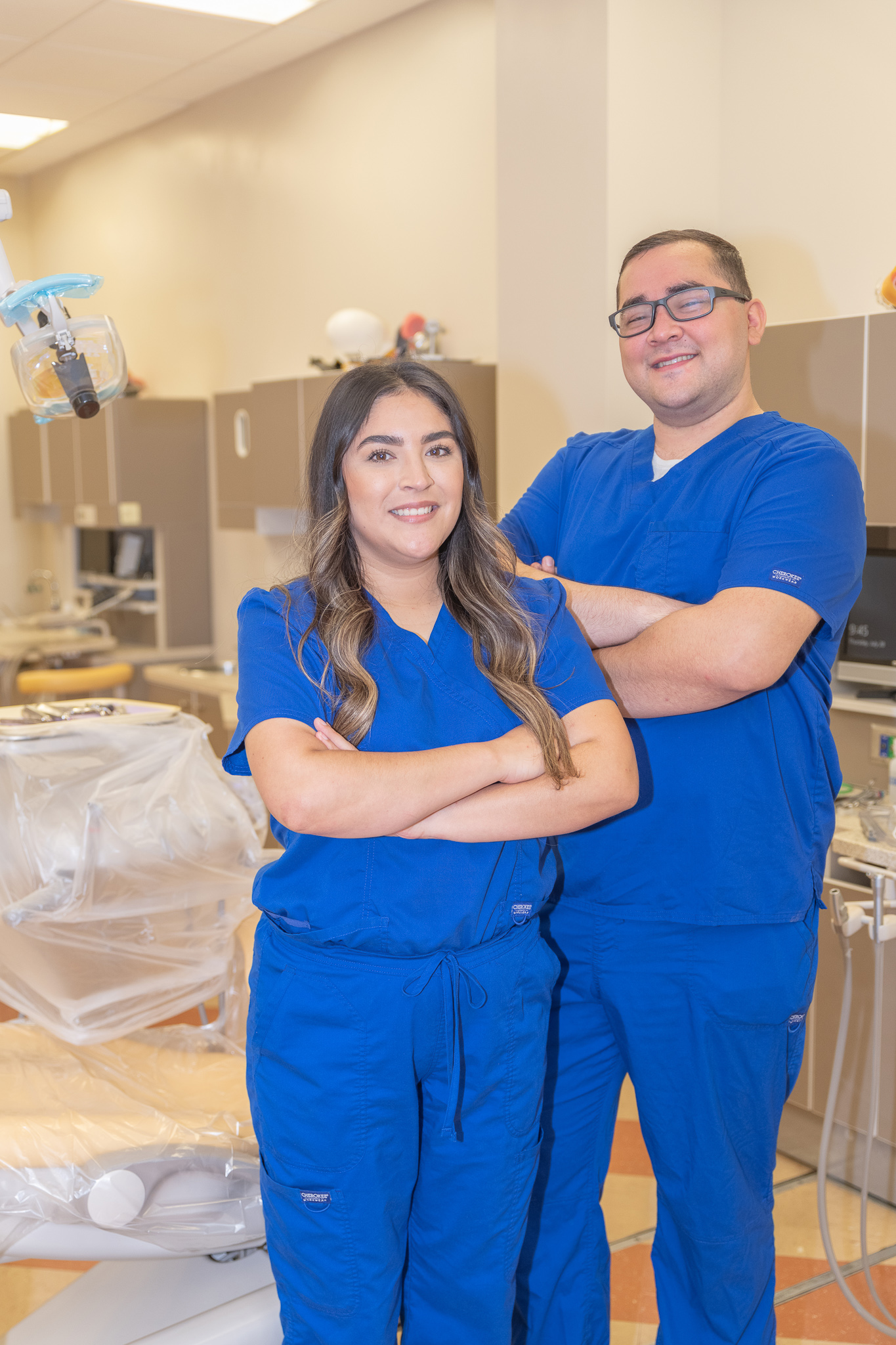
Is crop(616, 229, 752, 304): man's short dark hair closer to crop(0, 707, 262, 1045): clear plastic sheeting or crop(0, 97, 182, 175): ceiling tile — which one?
crop(0, 707, 262, 1045): clear plastic sheeting

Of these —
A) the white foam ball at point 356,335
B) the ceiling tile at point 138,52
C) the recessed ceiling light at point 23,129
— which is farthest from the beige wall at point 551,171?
the recessed ceiling light at point 23,129

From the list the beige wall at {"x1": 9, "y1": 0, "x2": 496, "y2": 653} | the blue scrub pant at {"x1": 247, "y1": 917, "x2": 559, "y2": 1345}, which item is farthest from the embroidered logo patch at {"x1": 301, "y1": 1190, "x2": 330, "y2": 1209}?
the beige wall at {"x1": 9, "y1": 0, "x2": 496, "y2": 653}

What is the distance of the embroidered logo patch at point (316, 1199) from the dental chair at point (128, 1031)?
0.38 metres

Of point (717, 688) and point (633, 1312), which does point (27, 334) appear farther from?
point (633, 1312)

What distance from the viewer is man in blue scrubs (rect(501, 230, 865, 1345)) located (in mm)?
1560

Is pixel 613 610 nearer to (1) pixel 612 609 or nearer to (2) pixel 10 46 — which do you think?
(1) pixel 612 609

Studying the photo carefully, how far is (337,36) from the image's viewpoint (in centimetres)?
429

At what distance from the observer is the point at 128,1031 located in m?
2.00

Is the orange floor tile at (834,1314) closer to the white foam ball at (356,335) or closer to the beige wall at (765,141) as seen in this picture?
the beige wall at (765,141)

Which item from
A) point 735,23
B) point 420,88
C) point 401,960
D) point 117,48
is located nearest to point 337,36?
point 420,88

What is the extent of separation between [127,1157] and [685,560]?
43.8 inches

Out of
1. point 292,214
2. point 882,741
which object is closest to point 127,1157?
point 882,741

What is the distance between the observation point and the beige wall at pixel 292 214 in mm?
3951

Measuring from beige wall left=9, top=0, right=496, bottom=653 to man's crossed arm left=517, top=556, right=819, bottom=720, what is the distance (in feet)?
5.84
